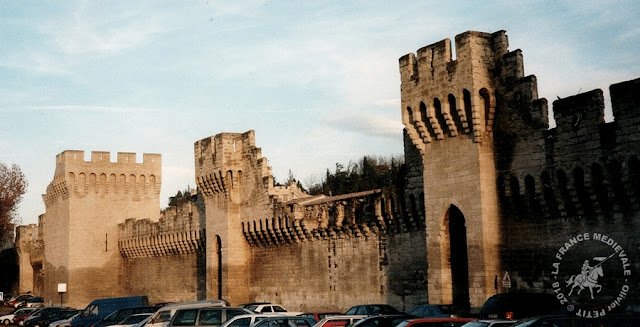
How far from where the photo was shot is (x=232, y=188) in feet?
126

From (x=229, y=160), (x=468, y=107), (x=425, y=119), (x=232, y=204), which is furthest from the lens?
(x=229, y=160)

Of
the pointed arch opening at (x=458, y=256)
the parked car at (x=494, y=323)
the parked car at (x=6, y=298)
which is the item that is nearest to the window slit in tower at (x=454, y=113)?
the pointed arch opening at (x=458, y=256)

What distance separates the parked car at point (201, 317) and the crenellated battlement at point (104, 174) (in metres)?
31.6

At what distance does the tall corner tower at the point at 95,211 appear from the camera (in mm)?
51719

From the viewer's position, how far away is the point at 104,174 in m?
52.9

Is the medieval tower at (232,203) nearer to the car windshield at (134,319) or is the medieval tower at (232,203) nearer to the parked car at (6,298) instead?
the car windshield at (134,319)

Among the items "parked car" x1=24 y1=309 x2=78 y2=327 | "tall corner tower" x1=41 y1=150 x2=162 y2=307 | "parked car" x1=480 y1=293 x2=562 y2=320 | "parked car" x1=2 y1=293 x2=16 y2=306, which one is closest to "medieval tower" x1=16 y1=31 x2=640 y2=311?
"parked car" x1=480 y1=293 x2=562 y2=320

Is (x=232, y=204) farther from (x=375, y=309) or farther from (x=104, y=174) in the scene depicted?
(x=104, y=174)

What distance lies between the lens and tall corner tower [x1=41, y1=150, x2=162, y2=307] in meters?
51.7

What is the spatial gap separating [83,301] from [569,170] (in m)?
36.7

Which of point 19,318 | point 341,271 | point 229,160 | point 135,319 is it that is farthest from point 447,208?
point 19,318

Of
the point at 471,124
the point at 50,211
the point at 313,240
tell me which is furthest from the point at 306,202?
the point at 50,211

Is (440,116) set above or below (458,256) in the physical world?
above

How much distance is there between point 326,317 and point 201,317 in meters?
4.51
